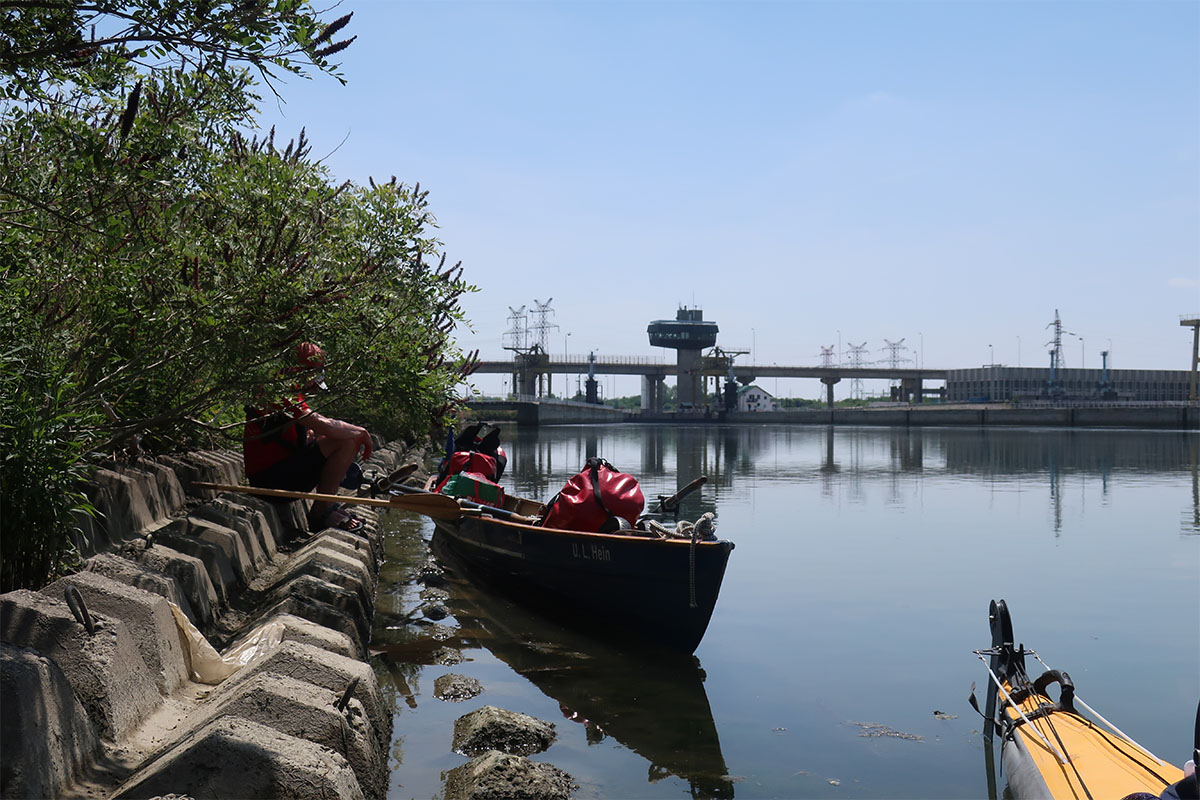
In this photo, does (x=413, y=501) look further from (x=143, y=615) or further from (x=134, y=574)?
(x=143, y=615)

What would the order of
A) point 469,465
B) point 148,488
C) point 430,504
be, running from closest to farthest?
point 148,488 → point 430,504 → point 469,465

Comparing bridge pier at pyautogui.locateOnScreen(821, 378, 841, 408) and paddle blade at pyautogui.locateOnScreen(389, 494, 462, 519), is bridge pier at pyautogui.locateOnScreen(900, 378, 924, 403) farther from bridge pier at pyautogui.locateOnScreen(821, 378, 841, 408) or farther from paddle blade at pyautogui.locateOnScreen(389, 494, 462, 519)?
paddle blade at pyautogui.locateOnScreen(389, 494, 462, 519)

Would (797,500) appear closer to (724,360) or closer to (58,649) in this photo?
(58,649)

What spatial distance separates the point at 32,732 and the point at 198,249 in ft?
14.4

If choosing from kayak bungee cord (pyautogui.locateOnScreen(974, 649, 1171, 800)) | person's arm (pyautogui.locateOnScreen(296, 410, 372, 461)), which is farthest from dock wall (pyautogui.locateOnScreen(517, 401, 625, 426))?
kayak bungee cord (pyautogui.locateOnScreen(974, 649, 1171, 800))

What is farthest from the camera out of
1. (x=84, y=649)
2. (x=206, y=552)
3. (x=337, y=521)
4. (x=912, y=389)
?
(x=912, y=389)

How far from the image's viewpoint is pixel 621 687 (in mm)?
7996

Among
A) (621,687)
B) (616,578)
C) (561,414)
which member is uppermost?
(616,578)

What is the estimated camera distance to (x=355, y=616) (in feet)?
25.9

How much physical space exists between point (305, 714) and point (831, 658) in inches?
251

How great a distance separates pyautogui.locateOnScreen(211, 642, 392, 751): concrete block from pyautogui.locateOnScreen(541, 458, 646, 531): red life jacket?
4.32 meters

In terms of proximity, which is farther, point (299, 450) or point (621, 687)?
point (299, 450)

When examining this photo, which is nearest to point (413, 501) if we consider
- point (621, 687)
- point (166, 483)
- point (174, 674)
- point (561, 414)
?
point (166, 483)

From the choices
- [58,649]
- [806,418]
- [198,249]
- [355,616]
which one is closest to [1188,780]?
[58,649]
